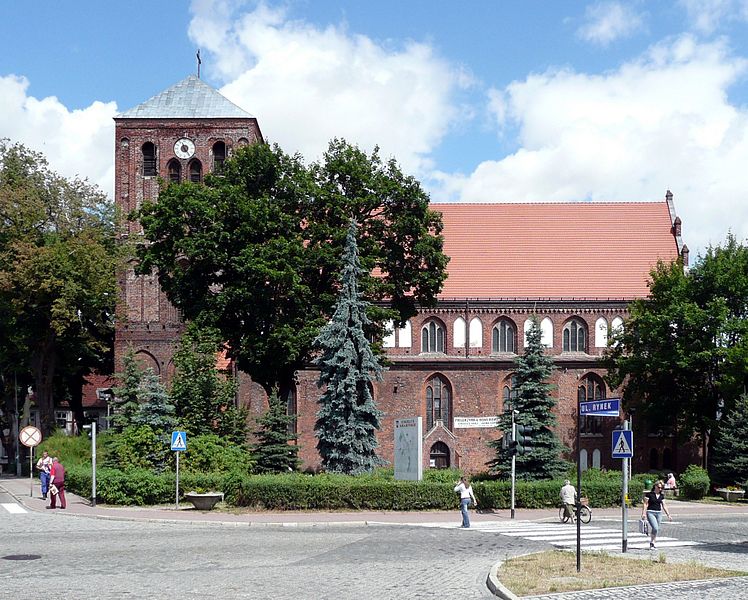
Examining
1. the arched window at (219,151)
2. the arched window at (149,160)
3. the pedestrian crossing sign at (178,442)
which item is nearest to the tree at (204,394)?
the pedestrian crossing sign at (178,442)

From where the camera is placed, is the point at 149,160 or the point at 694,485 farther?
the point at 149,160

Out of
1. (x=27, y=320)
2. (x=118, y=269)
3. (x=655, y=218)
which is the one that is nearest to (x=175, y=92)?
(x=118, y=269)

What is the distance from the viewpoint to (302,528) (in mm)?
25422

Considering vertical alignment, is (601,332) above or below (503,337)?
above

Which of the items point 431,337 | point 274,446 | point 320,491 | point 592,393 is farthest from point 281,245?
point 592,393

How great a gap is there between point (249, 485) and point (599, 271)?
32.7 meters

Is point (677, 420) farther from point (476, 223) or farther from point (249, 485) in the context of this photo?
point (249, 485)

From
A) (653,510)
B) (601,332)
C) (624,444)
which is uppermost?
(601,332)

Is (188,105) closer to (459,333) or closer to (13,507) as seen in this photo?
(459,333)

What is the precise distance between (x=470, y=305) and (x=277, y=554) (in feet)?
123

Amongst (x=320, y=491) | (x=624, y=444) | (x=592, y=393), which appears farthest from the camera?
(x=592, y=393)

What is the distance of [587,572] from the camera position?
16.0m

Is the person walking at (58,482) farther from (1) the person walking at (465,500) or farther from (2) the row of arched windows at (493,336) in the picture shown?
(2) the row of arched windows at (493,336)

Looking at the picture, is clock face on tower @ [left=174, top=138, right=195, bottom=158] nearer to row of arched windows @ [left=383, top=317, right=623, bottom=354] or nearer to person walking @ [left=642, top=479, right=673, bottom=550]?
row of arched windows @ [left=383, top=317, right=623, bottom=354]
